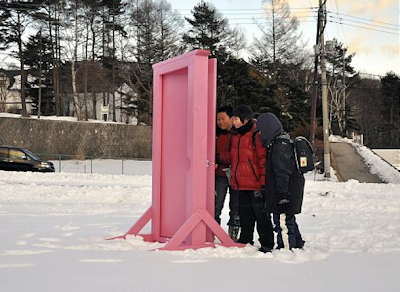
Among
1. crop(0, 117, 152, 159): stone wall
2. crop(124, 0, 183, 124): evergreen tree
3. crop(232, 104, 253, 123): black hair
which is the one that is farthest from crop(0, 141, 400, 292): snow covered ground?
crop(124, 0, 183, 124): evergreen tree

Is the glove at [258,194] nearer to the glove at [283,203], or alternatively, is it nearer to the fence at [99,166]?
the glove at [283,203]

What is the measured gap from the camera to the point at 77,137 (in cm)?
3422

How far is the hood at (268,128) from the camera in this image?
18.3 feet

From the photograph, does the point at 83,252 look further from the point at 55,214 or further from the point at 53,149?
the point at 53,149

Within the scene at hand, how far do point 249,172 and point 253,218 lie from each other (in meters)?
0.55

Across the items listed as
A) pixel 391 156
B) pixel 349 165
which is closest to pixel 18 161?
pixel 349 165

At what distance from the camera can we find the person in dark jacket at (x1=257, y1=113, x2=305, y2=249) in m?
5.45

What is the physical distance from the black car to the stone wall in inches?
332

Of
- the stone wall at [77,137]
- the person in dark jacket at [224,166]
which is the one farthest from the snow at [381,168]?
the person in dark jacket at [224,166]

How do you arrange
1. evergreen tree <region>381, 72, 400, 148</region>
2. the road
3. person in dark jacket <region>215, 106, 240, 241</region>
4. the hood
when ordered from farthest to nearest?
evergreen tree <region>381, 72, 400, 148</region>
the road
person in dark jacket <region>215, 106, 240, 241</region>
the hood

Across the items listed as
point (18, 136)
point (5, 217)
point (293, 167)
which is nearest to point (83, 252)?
point (293, 167)

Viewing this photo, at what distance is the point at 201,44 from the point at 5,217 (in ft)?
115

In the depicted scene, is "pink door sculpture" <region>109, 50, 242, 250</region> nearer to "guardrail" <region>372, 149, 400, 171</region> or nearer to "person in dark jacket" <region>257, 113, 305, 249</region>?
"person in dark jacket" <region>257, 113, 305, 249</region>

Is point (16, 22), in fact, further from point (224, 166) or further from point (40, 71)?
point (224, 166)
